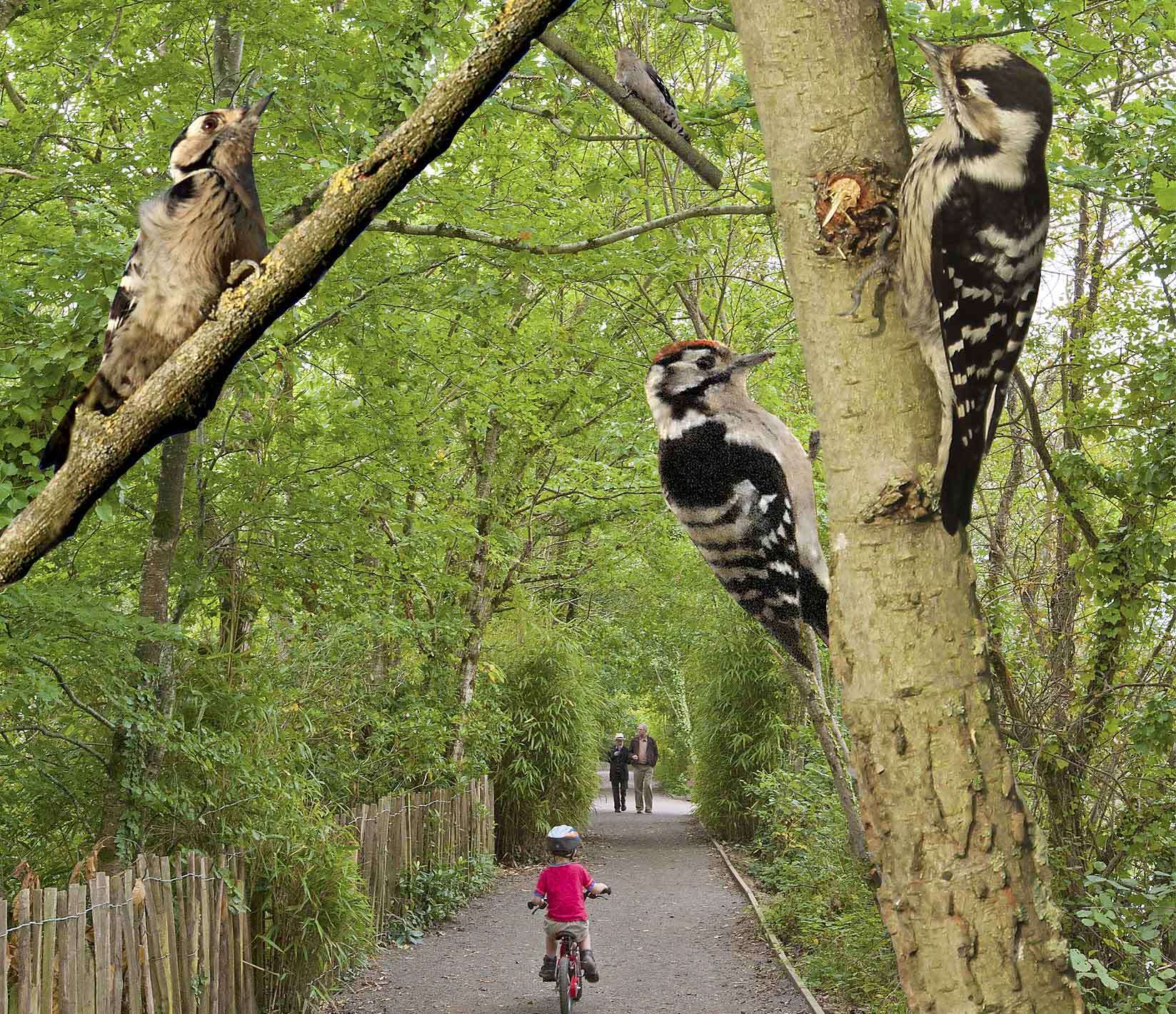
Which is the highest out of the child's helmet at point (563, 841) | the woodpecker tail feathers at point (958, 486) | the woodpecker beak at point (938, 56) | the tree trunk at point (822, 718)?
the woodpecker beak at point (938, 56)

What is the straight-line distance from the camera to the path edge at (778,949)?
7.26 meters

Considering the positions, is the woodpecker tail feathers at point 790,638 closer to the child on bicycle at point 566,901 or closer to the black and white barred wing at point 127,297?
the black and white barred wing at point 127,297

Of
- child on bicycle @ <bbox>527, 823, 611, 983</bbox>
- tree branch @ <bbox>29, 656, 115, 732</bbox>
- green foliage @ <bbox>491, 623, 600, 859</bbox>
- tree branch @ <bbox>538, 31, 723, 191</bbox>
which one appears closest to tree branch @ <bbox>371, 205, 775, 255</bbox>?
tree branch @ <bbox>538, 31, 723, 191</bbox>

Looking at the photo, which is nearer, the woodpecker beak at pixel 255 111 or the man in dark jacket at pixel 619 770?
the woodpecker beak at pixel 255 111

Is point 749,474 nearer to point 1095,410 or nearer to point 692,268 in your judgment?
point 1095,410

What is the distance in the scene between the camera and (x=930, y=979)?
33.9 inches

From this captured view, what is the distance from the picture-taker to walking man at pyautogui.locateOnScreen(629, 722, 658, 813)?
2075cm

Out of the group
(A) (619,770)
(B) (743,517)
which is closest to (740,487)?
(B) (743,517)

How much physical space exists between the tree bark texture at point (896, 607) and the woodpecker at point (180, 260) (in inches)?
19.6

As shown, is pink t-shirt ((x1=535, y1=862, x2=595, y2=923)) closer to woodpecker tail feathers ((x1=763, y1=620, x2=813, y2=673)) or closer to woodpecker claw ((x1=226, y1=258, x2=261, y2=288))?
woodpecker tail feathers ((x1=763, y1=620, x2=813, y2=673))

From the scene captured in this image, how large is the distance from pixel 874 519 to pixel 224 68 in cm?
577

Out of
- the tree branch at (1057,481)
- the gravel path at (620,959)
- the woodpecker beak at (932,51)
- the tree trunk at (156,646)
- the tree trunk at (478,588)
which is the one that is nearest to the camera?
the woodpecker beak at (932,51)

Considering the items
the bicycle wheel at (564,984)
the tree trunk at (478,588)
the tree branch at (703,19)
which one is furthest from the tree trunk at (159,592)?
the tree trunk at (478,588)

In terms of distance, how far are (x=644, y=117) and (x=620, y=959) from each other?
9281 millimetres
